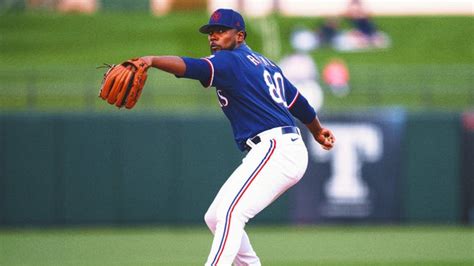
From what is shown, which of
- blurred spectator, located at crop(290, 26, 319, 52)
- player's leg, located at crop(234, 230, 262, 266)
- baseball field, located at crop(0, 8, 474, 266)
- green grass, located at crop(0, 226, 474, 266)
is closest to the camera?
player's leg, located at crop(234, 230, 262, 266)

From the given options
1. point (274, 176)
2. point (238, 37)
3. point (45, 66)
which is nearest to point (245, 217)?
point (274, 176)

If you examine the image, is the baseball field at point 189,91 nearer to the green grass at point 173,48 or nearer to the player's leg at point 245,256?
the green grass at point 173,48

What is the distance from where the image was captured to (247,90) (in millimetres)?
7688

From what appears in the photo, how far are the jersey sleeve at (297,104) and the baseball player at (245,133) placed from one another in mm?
284

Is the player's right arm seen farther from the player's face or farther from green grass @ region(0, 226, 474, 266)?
green grass @ region(0, 226, 474, 266)

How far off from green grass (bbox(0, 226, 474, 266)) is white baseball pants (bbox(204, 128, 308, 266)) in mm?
3292

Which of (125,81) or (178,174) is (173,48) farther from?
(125,81)

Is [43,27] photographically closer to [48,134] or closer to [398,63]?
[398,63]

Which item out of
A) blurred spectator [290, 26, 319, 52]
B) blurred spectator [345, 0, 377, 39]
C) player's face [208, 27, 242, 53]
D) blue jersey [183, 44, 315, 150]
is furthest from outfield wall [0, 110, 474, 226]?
blurred spectator [345, 0, 377, 39]

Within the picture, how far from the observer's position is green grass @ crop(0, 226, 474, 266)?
11.5 metres

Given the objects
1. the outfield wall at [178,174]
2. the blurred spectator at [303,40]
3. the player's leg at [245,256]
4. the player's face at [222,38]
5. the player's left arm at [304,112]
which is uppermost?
the player's face at [222,38]

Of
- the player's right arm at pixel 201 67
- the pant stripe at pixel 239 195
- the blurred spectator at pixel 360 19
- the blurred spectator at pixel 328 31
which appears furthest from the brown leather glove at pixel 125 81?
the blurred spectator at pixel 328 31

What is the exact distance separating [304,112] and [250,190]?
1234mm

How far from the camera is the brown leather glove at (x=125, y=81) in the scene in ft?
23.5
